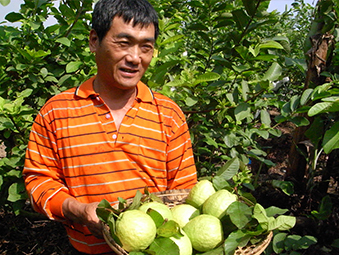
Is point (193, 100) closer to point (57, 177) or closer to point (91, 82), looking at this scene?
point (91, 82)

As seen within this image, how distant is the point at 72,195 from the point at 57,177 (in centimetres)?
10

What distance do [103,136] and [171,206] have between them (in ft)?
1.40

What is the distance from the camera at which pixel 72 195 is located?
149 cm

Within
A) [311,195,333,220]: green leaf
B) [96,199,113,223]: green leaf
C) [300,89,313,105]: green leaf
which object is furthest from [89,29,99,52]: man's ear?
[311,195,333,220]: green leaf

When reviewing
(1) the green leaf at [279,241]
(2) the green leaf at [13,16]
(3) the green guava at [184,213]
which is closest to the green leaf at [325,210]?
(1) the green leaf at [279,241]

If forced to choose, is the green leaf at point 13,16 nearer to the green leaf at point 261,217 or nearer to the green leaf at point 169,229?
the green leaf at point 169,229

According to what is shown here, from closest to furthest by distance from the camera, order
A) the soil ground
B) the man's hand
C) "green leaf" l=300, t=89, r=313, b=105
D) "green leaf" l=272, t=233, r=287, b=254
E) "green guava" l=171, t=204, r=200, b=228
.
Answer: the man's hand → "green guava" l=171, t=204, r=200, b=228 → "green leaf" l=300, t=89, r=313, b=105 → "green leaf" l=272, t=233, r=287, b=254 → the soil ground

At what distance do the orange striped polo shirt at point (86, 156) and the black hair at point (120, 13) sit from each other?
291 mm

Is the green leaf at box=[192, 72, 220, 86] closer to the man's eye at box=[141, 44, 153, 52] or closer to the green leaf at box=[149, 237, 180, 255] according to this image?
the man's eye at box=[141, 44, 153, 52]

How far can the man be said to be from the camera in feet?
4.61

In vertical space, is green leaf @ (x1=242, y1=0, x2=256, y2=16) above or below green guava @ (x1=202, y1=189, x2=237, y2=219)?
above

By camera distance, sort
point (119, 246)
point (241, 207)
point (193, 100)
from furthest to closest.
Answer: point (193, 100) → point (241, 207) → point (119, 246)

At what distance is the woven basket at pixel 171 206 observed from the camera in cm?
110

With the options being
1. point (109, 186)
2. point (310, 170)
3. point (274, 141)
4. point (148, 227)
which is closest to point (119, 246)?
point (148, 227)
